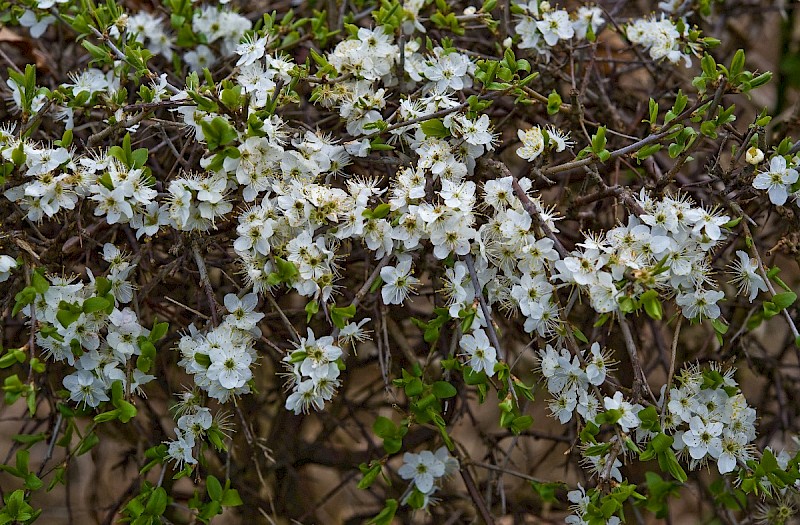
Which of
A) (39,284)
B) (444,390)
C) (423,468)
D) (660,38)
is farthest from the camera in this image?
Result: (660,38)

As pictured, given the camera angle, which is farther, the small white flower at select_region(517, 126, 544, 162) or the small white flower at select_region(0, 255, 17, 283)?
the small white flower at select_region(517, 126, 544, 162)

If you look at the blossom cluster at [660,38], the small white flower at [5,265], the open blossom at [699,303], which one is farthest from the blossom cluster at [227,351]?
the blossom cluster at [660,38]

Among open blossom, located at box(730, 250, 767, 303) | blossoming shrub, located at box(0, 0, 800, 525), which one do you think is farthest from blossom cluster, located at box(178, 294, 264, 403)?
open blossom, located at box(730, 250, 767, 303)

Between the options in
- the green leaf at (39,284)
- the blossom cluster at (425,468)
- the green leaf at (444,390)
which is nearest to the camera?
the green leaf at (39,284)

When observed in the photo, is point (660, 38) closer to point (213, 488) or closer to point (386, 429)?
point (386, 429)

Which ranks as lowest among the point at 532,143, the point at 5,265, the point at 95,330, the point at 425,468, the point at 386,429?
the point at 425,468

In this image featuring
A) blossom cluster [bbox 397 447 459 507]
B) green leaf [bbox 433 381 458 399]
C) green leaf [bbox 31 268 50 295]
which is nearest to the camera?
green leaf [bbox 31 268 50 295]

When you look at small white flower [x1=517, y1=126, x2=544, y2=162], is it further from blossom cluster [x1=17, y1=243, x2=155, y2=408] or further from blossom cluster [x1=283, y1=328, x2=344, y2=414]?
blossom cluster [x1=17, y1=243, x2=155, y2=408]

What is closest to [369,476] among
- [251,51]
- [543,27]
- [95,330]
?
[95,330]

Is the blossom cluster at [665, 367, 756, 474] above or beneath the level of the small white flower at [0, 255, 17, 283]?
beneath

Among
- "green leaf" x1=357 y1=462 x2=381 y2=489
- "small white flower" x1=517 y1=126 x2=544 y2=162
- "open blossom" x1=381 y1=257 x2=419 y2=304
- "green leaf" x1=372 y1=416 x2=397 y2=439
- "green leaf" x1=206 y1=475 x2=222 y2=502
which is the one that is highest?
"small white flower" x1=517 y1=126 x2=544 y2=162

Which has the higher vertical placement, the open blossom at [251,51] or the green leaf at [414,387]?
the open blossom at [251,51]

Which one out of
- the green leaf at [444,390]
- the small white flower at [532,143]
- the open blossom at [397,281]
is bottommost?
the green leaf at [444,390]

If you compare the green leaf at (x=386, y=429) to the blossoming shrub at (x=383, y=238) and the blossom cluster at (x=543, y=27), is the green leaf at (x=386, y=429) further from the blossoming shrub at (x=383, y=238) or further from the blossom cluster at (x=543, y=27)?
the blossom cluster at (x=543, y=27)
